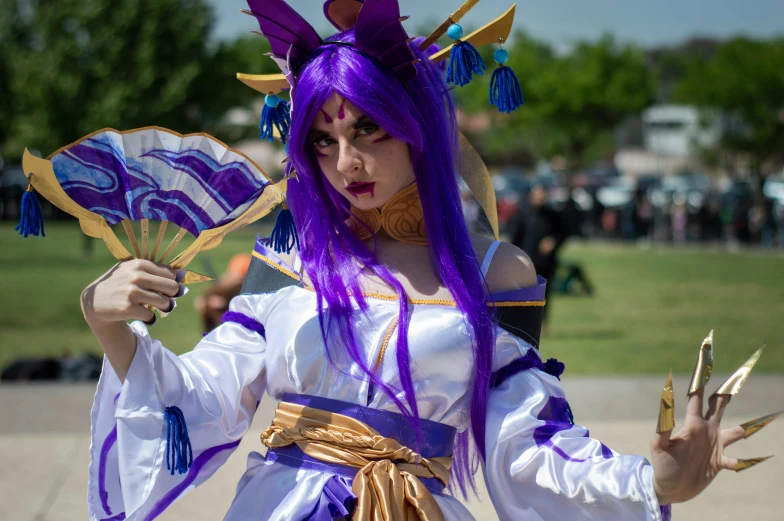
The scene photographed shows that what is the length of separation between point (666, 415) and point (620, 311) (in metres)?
10.0

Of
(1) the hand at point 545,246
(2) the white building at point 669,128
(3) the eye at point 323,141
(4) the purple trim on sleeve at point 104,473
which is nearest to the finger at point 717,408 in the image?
(3) the eye at point 323,141

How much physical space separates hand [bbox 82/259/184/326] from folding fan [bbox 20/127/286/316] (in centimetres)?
4

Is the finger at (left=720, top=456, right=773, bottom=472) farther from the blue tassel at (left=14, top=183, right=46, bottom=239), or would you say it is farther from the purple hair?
the blue tassel at (left=14, top=183, right=46, bottom=239)

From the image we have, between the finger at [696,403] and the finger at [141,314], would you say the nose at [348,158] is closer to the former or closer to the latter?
the finger at [141,314]

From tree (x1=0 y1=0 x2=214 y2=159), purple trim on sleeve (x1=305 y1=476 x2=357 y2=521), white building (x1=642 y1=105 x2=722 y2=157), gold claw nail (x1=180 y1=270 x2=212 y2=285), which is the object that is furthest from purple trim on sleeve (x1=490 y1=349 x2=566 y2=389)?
white building (x1=642 y1=105 x2=722 y2=157)

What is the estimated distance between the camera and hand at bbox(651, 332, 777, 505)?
1.43 meters

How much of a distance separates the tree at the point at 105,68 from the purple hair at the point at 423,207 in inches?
1231

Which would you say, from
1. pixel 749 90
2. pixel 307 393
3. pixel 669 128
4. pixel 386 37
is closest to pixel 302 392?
pixel 307 393

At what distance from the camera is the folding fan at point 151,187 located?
5.74ft

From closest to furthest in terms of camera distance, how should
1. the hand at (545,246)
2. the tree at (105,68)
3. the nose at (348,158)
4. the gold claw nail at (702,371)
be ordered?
1. the gold claw nail at (702,371)
2. the nose at (348,158)
3. the hand at (545,246)
4. the tree at (105,68)

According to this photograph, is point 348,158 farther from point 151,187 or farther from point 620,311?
point 620,311

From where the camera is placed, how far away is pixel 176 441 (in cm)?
181

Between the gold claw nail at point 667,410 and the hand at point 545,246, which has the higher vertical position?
the gold claw nail at point 667,410

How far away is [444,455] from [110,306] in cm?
70
